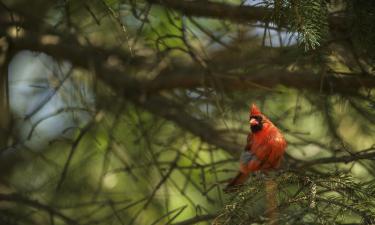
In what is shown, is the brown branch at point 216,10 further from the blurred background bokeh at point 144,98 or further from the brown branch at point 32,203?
the brown branch at point 32,203

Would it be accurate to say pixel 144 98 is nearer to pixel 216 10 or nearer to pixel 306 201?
pixel 216 10

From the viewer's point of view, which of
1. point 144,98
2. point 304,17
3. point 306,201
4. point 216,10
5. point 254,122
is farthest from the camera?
point 144,98

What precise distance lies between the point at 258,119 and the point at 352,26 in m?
0.84

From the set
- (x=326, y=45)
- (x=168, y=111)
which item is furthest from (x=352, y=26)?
(x=168, y=111)

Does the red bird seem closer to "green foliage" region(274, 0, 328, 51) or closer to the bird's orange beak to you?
the bird's orange beak

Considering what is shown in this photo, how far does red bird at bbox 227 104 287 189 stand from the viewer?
11.7 feet

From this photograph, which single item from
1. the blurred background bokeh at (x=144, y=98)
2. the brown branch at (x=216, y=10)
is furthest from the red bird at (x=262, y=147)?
the brown branch at (x=216, y=10)

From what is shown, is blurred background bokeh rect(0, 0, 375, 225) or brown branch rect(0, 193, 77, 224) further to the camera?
blurred background bokeh rect(0, 0, 375, 225)

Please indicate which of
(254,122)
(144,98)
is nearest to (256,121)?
(254,122)

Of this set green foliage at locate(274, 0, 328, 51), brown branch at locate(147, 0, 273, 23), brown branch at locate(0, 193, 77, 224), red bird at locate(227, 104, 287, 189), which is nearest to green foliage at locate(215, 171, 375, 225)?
green foliage at locate(274, 0, 328, 51)

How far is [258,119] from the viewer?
365cm

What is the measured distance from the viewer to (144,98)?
14.6ft

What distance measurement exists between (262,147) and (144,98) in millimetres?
1137

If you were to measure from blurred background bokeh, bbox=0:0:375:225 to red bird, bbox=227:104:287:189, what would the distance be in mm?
180
